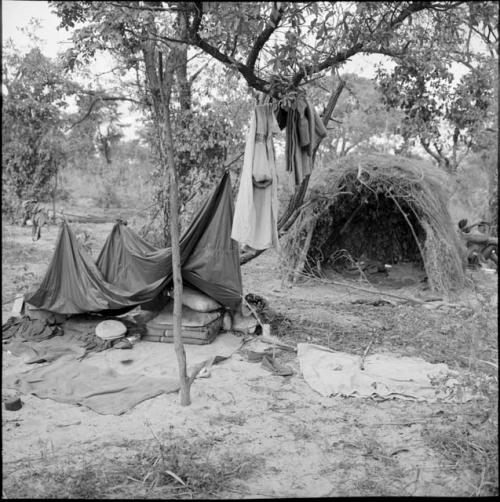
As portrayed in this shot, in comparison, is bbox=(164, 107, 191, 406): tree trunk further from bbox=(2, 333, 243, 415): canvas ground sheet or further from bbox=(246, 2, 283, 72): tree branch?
bbox=(246, 2, 283, 72): tree branch

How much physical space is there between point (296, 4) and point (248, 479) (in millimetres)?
2433

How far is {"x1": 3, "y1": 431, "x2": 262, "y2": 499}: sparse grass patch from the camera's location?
7.45 ft

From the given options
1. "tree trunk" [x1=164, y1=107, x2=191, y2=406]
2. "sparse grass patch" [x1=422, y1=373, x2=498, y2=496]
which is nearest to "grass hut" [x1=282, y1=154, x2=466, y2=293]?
"tree trunk" [x1=164, y1=107, x2=191, y2=406]

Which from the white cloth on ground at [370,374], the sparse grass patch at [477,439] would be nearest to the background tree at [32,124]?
the white cloth on ground at [370,374]

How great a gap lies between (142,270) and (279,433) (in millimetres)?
2206

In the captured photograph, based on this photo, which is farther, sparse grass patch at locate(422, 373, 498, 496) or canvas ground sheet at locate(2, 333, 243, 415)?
canvas ground sheet at locate(2, 333, 243, 415)

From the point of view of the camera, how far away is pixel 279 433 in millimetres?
2953

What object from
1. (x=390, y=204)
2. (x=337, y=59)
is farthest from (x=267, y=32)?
(x=390, y=204)

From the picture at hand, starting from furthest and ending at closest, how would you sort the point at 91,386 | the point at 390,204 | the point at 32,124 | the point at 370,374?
the point at 390,204 < the point at 32,124 < the point at 370,374 < the point at 91,386

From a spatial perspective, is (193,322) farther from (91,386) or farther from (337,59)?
(337,59)

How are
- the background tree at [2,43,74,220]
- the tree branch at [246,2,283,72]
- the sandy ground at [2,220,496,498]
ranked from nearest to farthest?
1. the sandy ground at [2,220,496,498]
2. the tree branch at [246,2,283,72]
3. the background tree at [2,43,74,220]

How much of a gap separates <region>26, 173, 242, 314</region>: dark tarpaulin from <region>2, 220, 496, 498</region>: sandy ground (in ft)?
2.62

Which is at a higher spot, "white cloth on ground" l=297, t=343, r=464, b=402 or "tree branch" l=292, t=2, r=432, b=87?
"tree branch" l=292, t=2, r=432, b=87

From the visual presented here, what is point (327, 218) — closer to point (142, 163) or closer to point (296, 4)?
point (296, 4)
